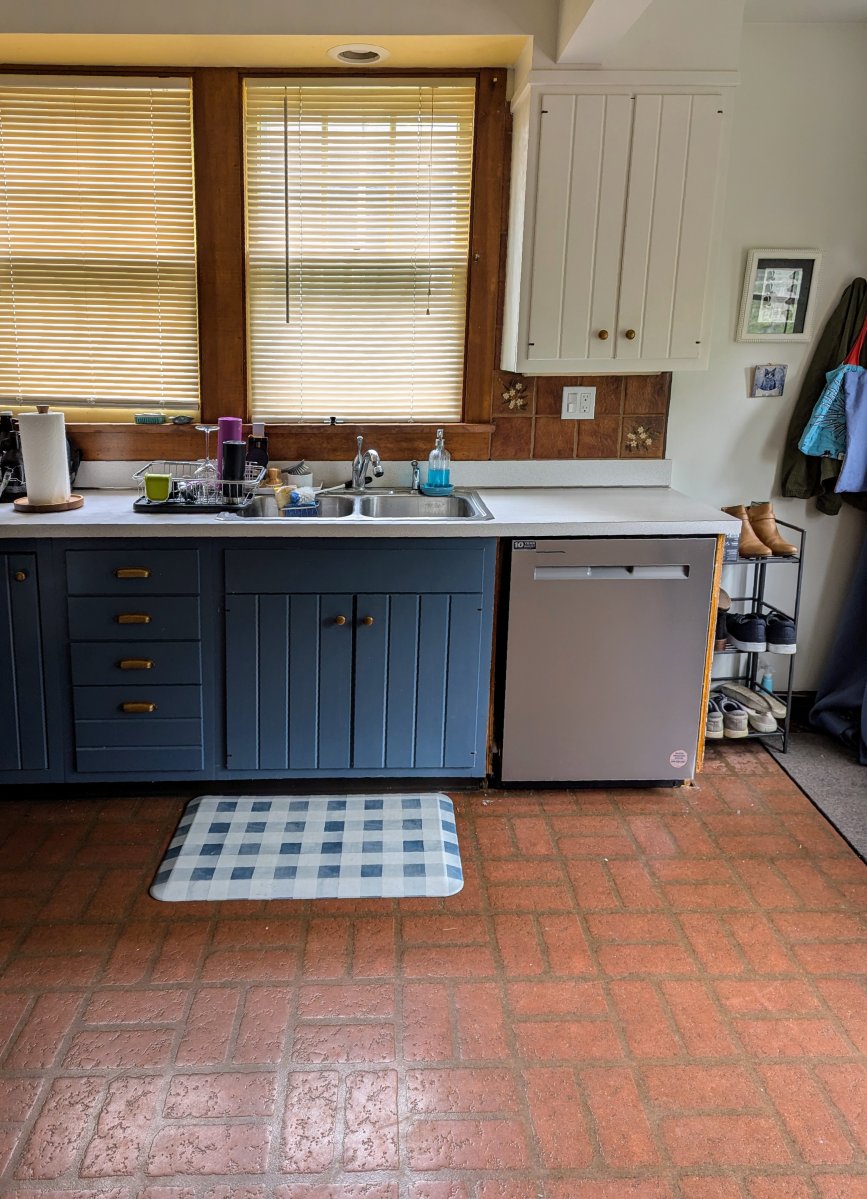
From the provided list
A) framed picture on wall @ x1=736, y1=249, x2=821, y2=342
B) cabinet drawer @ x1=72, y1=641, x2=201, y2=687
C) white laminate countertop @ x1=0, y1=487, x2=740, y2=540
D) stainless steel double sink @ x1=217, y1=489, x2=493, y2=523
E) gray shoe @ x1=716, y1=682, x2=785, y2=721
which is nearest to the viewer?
white laminate countertop @ x1=0, y1=487, x2=740, y2=540

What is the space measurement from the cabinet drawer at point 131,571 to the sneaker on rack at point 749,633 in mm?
1882

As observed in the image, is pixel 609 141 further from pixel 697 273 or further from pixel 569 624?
pixel 569 624

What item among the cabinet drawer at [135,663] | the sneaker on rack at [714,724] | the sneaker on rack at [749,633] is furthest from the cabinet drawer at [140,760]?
the sneaker on rack at [749,633]

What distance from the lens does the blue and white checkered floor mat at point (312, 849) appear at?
261cm

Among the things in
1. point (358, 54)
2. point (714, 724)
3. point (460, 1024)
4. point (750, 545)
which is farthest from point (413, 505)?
point (460, 1024)

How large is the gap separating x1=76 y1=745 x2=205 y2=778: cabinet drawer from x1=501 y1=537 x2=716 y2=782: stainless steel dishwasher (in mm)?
1011

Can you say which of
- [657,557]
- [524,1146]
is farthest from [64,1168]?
[657,557]

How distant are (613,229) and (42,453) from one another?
6.34ft

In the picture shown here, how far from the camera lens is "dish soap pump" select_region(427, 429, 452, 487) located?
335cm

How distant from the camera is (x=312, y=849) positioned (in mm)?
2781

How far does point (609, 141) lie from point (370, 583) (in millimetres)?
1584

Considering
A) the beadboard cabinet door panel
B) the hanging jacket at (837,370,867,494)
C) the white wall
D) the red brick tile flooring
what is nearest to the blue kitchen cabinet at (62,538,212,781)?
the red brick tile flooring

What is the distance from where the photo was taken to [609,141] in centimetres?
298

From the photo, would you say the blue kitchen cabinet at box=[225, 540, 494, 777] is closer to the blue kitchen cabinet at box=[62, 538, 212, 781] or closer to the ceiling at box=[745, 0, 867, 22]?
the blue kitchen cabinet at box=[62, 538, 212, 781]
